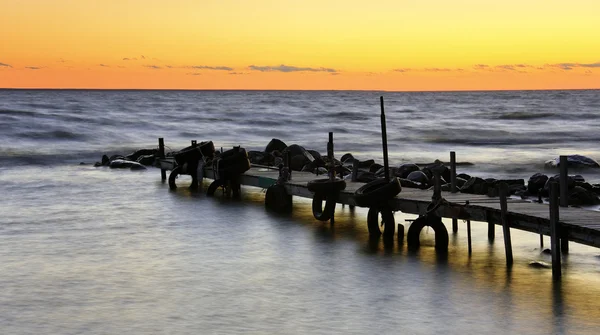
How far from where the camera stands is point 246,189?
27.4 meters

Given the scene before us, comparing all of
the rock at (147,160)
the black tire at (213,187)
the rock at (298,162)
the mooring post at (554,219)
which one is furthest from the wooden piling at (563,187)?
the rock at (147,160)

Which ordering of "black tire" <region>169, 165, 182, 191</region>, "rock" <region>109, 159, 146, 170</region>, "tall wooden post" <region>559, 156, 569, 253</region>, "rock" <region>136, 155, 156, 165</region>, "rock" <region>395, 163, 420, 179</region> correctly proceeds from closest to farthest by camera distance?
"tall wooden post" <region>559, 156, 569, 253</region>
"black tire" <region>169, 165, 182, 191</region>
"rock" <region>395, 163, 420, 179</region>
"rock" <region>109, 159, 146, 170</region>
"rock" <region>136, 155, 156, 165</region>

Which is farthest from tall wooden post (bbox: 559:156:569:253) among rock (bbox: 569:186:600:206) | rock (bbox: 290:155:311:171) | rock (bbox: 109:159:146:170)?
rock (bbox: 109:159:146:170)

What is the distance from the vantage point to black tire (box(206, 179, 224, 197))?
84.3 feet

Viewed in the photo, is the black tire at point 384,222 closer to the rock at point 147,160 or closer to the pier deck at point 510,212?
the pier deck at point 510,212

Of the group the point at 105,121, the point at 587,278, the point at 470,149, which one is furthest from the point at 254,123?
the point at 587,278

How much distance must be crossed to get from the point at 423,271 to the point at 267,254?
3285 millimetres

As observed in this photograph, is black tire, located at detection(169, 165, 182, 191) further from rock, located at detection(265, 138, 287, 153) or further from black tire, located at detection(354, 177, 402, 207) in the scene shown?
black tire, located at detection(354, 177, 402, 207)

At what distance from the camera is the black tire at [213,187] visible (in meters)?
25.7

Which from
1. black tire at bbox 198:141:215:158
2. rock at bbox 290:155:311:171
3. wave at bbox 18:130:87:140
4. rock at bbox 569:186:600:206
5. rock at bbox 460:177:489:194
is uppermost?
black tire at bbox 198:141:215:158

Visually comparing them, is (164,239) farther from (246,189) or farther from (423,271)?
(246,189)

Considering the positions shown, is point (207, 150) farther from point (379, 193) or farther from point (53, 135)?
point (53, 135)

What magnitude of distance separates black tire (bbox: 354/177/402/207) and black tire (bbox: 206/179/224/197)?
8.03m

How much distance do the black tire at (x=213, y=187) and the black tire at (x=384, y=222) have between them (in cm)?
755
